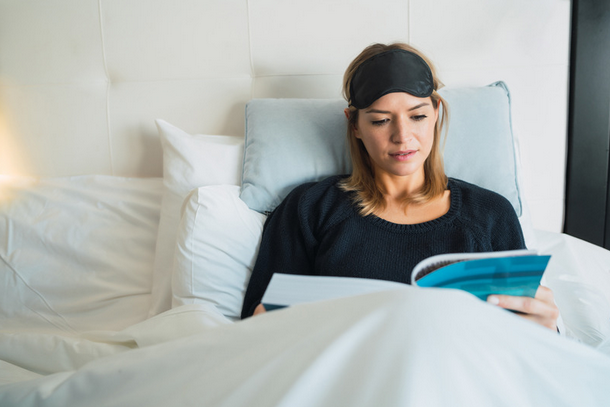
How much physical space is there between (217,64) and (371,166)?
2.22 ft

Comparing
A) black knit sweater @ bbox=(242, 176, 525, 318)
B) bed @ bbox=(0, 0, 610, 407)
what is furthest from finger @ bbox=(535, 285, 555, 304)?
bed @ bbox=(0, 0, 610, 407)

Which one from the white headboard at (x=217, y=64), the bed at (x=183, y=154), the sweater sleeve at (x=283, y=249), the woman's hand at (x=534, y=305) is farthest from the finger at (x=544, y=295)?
the white headboard at (x=217, y=64)

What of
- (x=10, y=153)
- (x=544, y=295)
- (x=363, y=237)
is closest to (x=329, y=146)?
(x=363, y=237)

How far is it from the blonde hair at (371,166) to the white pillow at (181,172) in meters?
0.38

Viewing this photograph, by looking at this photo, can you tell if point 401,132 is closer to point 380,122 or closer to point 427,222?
point 380,122

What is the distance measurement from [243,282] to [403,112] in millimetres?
602

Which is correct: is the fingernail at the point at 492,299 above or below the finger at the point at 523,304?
above

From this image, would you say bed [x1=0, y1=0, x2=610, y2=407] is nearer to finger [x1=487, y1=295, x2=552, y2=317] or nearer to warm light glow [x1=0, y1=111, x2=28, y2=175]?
warm light glow [x1=0, y1=111, x2=28, y2=175]

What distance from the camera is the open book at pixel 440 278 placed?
22.9 inches

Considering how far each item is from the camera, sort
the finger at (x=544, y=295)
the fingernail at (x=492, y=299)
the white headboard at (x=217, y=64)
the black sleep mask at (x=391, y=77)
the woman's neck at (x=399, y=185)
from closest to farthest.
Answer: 1. the fingernail at (x=492, y=299)
2. the finger at (x=544, y=295)
3. the black sleep mask at (x=391, y=77)
4. the woman's neck at (x=399, y=185)
5. the white headboard at (x=217, y=64)

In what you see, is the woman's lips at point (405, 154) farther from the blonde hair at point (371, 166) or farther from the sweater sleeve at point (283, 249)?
the sweater sleeve at point (283, 249)

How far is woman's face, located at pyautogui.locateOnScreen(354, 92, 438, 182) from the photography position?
1.05 meters

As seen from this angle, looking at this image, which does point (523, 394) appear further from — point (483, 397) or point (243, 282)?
point (243, 282)

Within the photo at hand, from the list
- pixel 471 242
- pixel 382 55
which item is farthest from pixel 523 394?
pixel 382 55
